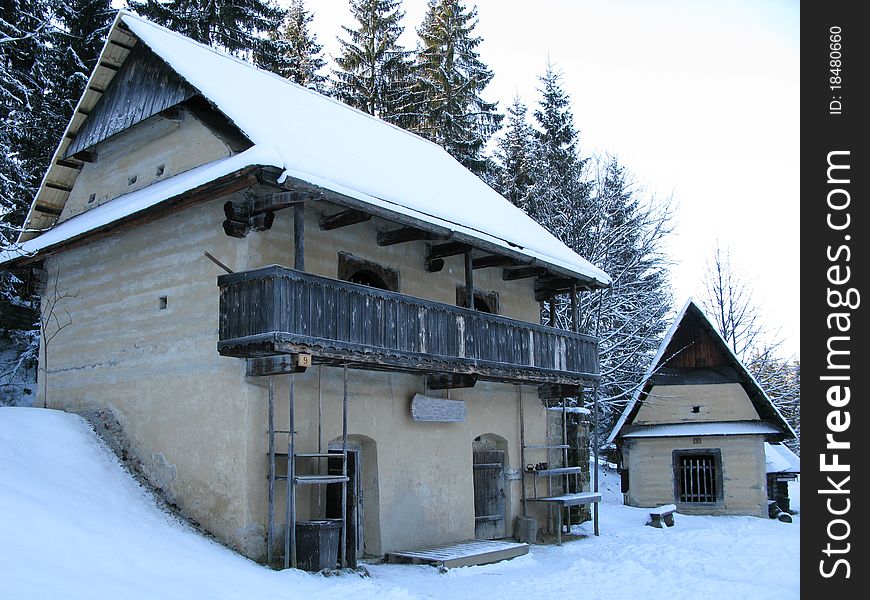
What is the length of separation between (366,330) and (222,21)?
17893 millimetres

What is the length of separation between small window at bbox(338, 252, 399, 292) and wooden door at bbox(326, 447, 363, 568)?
3099 millimetres

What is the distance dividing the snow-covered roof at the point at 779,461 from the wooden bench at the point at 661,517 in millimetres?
5780

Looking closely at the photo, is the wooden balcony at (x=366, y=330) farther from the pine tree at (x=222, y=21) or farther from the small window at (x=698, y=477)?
the pine tree at (x=222, y=21)

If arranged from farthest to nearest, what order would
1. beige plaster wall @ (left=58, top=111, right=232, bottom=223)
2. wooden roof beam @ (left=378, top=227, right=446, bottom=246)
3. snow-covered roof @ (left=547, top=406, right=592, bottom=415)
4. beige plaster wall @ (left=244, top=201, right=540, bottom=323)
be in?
snow-covered roof @ (left=547, top=406, right=592, bottom=415), wooden roof beam @ (left=378, top=227, right=446, bottom=246), beige plaster wall @ (left=58, top=111, right=232, bottom=223), beige plaster wall @ (left=244, top=201, right=540, bottom=323)

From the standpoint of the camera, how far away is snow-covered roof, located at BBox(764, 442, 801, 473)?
2755cm

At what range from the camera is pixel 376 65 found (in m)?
35.0

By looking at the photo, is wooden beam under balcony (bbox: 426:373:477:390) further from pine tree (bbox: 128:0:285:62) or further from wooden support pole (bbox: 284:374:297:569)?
pine tree (bbox: 128:0:285:62)

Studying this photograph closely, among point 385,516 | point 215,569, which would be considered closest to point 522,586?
point 385,516

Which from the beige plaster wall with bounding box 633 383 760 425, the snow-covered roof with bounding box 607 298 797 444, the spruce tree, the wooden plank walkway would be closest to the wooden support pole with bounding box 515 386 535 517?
the wooden plank walkway

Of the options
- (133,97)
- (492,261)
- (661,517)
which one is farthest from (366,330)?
(661,517)

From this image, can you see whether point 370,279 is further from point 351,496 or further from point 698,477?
point 698,477

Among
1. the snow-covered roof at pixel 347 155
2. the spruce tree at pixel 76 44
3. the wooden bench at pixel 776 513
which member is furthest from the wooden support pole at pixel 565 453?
the spruce tree at pixel 76 44

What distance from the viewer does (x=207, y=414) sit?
46.0ft

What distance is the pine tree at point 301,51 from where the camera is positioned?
3574 centimetres
